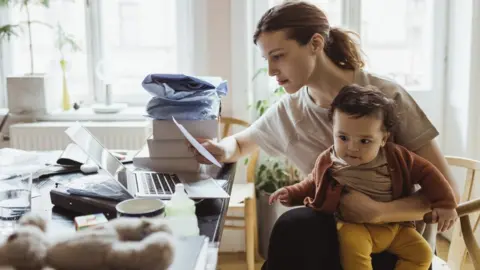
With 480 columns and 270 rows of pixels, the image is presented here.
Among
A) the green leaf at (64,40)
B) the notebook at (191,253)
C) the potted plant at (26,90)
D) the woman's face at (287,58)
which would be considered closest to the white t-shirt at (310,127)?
the woman's face at (287,58)

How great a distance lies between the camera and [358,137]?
1418 millimetres

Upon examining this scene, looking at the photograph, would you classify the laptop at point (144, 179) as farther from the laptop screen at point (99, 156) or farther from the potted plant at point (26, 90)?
the potted plant at point (26, 90)

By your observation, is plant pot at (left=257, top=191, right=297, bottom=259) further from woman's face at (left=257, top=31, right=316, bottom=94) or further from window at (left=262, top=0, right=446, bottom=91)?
woman's face at (left=257, top=31, right=316, bottom=94)

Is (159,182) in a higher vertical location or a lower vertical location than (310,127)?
lower

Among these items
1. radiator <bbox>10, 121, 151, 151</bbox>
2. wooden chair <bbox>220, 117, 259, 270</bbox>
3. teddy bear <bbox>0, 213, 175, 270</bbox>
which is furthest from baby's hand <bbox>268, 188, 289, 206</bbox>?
radiator <bbox>10, 121, 151, 151</bbox>

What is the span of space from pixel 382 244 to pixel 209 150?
1.76 feet

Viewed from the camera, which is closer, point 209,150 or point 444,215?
point 444,215

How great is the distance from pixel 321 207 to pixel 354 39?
0.54 m

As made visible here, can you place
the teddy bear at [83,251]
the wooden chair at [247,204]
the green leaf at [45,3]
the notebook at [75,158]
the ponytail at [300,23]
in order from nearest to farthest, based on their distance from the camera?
the teddy bear at [83,251], the ponytail at [300,23], the notebook at [75,158], the wooden chair at [247,204], the green leaf at [45,3]

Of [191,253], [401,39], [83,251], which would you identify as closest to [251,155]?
[401,39]

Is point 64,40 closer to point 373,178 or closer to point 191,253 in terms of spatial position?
point 373,178

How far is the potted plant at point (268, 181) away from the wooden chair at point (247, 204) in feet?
0.29

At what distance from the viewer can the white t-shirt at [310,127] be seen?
1.55 m

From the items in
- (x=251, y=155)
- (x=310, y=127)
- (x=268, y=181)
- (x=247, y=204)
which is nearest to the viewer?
(x=310, y=127)
